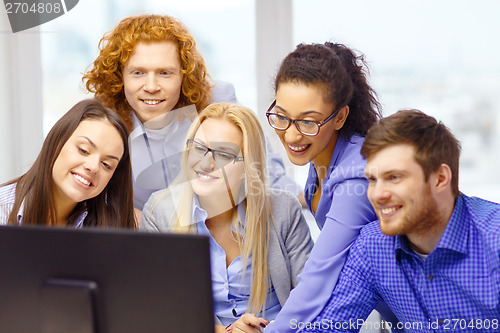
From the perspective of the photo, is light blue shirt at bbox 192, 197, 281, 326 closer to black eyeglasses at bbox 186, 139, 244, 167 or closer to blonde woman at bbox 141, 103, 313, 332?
blonde woman at bbox 141, 103, 313, 332

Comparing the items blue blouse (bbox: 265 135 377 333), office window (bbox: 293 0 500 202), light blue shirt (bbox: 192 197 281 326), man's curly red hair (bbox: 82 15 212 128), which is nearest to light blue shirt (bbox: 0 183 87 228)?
light blue shirt (bbox: 192 197 281 326)

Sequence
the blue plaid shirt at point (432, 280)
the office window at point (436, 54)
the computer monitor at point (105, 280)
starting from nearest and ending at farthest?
the computer monitor at point (105, 280)
the blue plaid shirt at point (432, 280)
the office window at point (436, 54)

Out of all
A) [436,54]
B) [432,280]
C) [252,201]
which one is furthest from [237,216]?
[436,54]

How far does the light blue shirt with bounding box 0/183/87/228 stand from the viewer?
5.50 ft

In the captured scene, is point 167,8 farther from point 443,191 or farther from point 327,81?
point 443,191

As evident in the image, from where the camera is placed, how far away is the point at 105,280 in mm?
887

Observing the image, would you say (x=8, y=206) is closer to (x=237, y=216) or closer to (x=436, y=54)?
(x=237, y=216)

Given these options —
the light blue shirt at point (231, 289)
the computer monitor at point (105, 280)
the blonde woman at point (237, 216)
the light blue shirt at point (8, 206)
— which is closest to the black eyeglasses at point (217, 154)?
the blonde woman at point (237, 216)

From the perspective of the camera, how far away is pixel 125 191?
1761 mm

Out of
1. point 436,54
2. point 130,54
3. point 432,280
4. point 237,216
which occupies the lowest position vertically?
point 432,280

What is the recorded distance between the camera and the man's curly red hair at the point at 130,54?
204 cm

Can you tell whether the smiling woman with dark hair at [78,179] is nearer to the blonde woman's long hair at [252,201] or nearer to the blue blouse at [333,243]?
the blonde woman's long hair at [252,201]

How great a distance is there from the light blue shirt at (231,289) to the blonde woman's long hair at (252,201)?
0.09 ft

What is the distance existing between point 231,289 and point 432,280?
2.11 feet
